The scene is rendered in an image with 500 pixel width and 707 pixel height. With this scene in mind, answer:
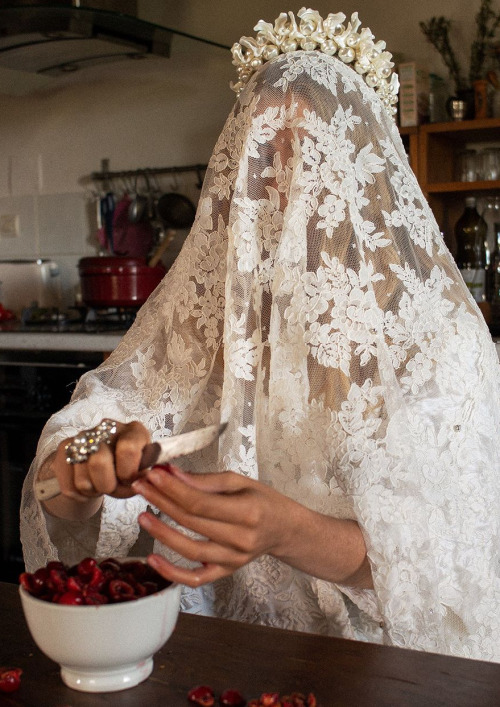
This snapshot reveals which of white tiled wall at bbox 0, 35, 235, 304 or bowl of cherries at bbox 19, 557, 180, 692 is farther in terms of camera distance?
white tiled wall at bbox 0, 35, 235, 304

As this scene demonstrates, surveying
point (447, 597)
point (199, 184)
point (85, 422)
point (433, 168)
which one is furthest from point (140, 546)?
point (199, 184)

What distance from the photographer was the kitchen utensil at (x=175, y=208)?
128 inches

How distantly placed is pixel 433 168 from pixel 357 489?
1861mm

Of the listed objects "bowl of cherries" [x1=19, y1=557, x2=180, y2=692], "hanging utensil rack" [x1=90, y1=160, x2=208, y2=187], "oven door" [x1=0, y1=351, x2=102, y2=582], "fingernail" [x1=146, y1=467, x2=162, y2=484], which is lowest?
"oven door" [x1=0, y1=351, x2=102, y2=582]

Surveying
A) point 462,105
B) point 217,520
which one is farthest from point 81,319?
point 217,520

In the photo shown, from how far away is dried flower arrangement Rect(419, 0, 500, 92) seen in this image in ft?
8.63

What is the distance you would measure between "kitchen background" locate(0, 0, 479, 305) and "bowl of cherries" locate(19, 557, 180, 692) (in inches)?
96.9

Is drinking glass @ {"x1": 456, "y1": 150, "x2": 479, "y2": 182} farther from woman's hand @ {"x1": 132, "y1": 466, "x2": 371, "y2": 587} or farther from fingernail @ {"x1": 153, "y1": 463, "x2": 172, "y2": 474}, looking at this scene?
fingernail @ {"x1": 153, "y1": 463, "x2": 172, "y2": 474}

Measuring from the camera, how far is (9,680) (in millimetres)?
730

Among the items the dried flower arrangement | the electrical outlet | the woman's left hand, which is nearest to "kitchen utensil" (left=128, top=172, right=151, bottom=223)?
the electrical outlet

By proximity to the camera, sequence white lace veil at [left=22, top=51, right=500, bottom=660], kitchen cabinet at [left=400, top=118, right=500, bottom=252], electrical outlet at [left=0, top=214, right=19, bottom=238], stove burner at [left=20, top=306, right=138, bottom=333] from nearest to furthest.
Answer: white lace veil at [left=22, top=51, right=500, bottom=660] < kitchen cabinet at [left=400, top=118, right=500, bottom=252] < stove burner at [left=20, top=306, right=138, bottom=333] < electrical outlet at [left=0, top=214, right=19, bottom=238]

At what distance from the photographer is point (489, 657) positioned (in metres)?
1.09

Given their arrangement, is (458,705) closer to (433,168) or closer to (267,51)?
(267,51)

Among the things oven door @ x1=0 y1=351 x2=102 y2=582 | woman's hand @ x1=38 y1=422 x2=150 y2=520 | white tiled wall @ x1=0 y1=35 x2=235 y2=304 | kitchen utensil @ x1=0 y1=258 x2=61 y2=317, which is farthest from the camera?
kitchen utensil @ x1=0 y1=258 x2=61 y2=317
